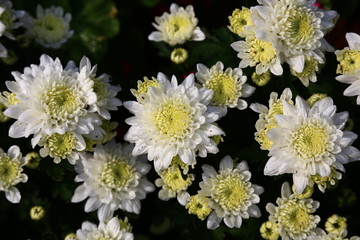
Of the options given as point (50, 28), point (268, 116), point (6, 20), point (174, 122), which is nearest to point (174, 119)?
point (174, 122)

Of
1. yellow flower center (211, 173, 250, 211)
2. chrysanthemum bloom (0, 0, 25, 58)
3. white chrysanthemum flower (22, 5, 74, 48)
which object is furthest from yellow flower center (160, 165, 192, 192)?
white chrysanthemum flower (22, 5, 74, 48)

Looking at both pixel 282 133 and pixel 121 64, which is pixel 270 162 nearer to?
pixel 282 133

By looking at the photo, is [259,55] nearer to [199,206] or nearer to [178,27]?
[178,27]

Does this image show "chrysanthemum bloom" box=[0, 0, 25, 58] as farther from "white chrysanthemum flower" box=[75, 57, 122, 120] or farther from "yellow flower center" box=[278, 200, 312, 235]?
"yellow flower center" box=[278, 200, 312, 235]

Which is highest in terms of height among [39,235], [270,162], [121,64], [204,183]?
[270,162]

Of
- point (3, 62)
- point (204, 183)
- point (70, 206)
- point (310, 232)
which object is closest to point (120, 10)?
point (3, 62)

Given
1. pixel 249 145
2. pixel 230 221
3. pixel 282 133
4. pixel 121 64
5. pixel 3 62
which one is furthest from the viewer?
pixel 121 64
